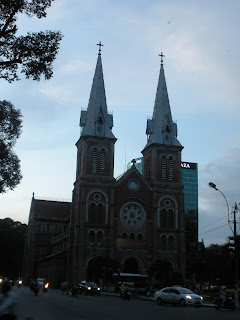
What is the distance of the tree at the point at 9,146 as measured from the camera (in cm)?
2816

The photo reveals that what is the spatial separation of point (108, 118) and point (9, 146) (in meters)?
41.4

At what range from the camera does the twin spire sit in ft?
228

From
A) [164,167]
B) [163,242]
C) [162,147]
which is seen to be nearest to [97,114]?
[162,147]

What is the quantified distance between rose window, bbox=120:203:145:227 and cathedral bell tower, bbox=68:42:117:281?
2339 millimetres

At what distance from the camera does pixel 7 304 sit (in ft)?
34.2

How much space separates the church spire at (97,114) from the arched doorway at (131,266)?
18052 millimetres

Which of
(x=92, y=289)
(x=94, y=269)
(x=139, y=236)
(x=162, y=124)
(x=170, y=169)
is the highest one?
(x=162, y=124)

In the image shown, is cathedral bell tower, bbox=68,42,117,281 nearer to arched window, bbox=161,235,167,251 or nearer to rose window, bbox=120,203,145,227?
rose window, bbox=120,203,145,227

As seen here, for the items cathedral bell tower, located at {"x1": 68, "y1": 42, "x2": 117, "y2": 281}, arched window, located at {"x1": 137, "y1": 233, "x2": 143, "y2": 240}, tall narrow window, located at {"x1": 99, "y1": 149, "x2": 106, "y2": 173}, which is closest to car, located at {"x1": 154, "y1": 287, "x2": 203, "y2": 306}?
cathedral bell tower, located at {"x1": 68, "y1": 42, "x2": 117, "y2": 281}

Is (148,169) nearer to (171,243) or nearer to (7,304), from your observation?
Answer: (171,243)

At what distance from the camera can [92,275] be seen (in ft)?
204

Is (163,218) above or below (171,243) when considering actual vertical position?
above

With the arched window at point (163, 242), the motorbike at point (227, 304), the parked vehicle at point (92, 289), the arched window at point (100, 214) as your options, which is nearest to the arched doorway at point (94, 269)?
the arched window at point (100, 214)

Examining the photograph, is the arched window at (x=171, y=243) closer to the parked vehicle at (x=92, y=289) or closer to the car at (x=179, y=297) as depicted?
the parked vehicle at (x=92, y=289)
